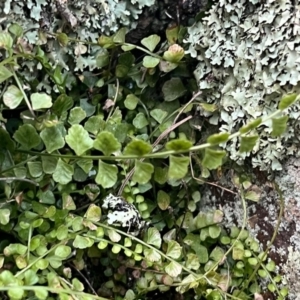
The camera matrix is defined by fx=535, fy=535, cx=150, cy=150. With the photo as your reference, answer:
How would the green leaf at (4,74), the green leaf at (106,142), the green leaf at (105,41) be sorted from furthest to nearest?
the green leaf at (105,41)
the green leaf at (4,74)
the green leaf at (106,142)

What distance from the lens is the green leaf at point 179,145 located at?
2.26 feet

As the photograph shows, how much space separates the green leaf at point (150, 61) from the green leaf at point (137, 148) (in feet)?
1.07

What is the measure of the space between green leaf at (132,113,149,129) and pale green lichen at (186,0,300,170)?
5.1 inches

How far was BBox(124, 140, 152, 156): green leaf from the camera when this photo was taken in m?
0.72

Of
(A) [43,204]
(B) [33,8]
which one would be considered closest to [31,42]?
(B) [33,8]

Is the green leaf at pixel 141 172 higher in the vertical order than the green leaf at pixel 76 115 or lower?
higher

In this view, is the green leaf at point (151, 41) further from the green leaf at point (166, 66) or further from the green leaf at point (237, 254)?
the green leaf at point (237, 254)

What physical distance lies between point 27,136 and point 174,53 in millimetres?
316

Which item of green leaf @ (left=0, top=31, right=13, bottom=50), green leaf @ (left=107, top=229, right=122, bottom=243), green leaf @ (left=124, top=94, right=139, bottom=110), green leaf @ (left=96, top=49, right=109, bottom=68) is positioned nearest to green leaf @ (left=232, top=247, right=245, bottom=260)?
green leaf @ (left=107, top=229, right=122, bottom=243)

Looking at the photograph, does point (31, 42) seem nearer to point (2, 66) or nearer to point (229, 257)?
point (2, 66)

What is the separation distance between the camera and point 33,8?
963 millimetres

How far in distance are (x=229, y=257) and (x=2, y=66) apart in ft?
1.87

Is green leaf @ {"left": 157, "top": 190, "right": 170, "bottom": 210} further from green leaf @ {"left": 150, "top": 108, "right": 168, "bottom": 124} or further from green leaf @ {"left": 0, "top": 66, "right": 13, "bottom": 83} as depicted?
green leaf @ {"left": 0, "top": 66, "right": 13, "bottom": 83}

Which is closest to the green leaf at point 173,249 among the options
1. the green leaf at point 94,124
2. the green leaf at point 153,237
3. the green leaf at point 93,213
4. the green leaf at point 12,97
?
the green leaf at point 153,237
